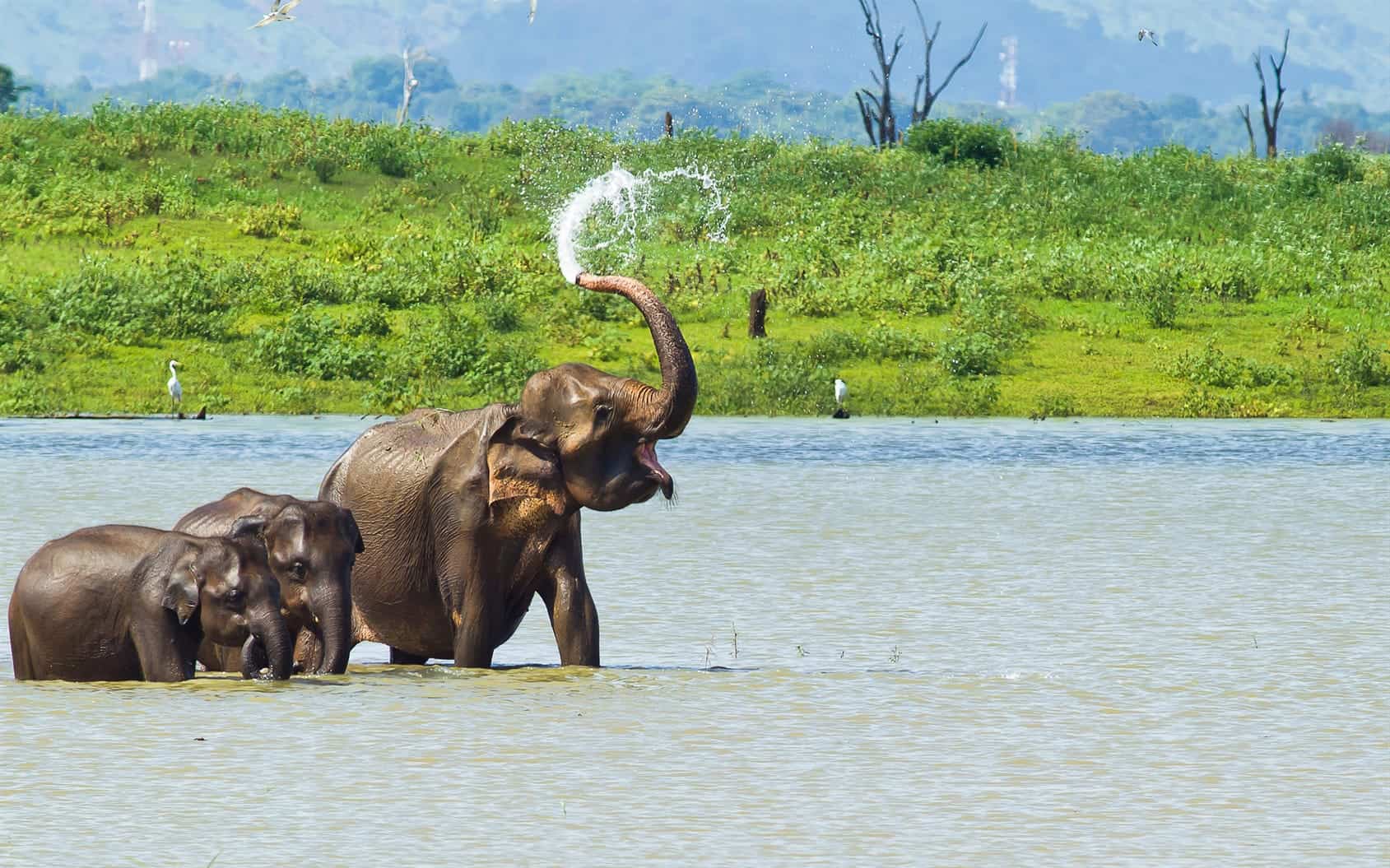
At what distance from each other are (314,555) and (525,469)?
97 centimetres

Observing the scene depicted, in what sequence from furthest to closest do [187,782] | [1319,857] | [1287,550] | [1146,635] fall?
[1287,550]
[1146,635]
[187,782]
[1319,857]

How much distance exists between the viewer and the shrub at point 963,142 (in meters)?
51.7

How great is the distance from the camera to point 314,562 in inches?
389

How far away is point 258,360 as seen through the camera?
113 ft

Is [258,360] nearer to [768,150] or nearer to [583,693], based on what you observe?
[768,150]

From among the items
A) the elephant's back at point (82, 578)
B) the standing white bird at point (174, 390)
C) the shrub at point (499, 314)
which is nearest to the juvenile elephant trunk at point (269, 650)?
the elephant's back at point (82, 578)

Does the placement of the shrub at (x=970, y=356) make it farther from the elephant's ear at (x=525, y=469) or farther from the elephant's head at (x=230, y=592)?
the elephant's head at (x=230, y=592)

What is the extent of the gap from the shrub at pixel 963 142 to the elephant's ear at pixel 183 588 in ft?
139

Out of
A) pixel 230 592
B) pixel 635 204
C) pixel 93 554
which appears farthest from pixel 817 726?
pixel 635 204

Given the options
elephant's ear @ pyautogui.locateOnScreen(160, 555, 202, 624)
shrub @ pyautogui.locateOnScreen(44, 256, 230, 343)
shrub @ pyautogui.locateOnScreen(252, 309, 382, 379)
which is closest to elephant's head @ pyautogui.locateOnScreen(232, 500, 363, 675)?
elephant's ear @ pyautogui.locateOnScreen(160, 555, 202, 624)

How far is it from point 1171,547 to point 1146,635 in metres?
4.95

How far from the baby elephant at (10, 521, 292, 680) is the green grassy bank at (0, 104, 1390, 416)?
22216mm

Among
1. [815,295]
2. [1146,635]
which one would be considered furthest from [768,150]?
[1146,635]

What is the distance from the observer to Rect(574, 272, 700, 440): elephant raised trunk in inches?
393
